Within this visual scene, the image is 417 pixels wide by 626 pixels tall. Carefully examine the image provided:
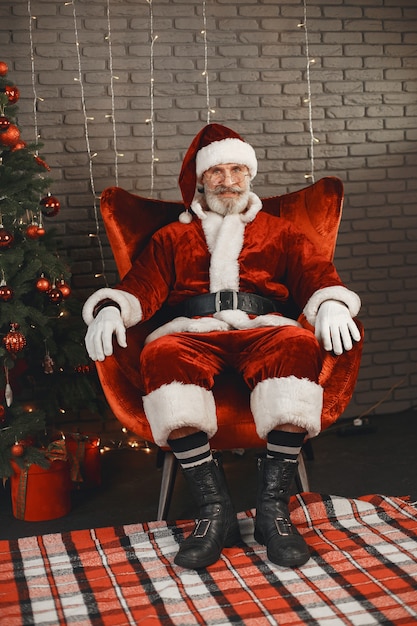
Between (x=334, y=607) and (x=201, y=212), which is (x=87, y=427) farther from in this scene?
(x=334, y=607)

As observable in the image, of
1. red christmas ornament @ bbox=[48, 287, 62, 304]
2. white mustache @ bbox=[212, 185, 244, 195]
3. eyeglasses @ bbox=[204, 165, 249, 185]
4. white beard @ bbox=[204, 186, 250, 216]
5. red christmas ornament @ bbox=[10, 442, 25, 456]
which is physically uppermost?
eyeglasses @ bbox=[204, 165, 249, 185]

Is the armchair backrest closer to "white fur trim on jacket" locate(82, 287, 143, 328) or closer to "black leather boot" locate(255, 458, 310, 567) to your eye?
"white fur trim on jacket" locate(82, 287, 143, 328)

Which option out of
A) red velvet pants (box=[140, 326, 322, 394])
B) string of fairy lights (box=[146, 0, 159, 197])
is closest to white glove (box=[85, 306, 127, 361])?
red velvet pants (box=[140, 326, 322, 394])

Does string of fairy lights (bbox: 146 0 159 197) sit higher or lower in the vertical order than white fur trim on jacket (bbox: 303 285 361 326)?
higher

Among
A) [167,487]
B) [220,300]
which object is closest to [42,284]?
[220,300]

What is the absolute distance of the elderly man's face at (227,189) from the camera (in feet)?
9.63

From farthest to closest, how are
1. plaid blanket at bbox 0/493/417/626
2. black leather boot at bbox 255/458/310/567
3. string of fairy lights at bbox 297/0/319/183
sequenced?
string of fairy lights at bbox 297/0/319/183 → black leather boot at bbox 255/458/310/567 → plaid blanket at bbox 0/493/417/626

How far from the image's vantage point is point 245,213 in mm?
2963

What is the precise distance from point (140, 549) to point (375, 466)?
129 cm

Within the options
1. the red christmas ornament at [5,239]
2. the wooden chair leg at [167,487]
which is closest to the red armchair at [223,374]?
the wooden chair leg at [167,487]

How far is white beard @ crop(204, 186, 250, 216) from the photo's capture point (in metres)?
2.94

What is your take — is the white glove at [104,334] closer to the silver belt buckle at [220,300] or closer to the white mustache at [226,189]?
the silver belt buckle at [220,300]

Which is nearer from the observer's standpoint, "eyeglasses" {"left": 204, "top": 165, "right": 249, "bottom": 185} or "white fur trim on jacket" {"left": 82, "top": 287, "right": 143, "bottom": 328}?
"white fur trim on jacket" {"left": 82, "top": 287, "right": 143, "bottom": 328}

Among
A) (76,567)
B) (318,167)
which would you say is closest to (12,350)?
(76,567)
